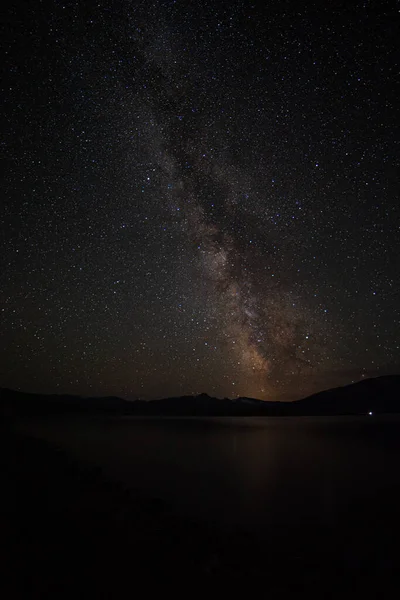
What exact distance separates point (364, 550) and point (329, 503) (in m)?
4.96

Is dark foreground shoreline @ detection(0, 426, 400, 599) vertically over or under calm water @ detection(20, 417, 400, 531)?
over

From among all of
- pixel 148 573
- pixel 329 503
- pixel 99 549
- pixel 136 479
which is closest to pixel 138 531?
pixel 99 549

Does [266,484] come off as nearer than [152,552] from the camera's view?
No

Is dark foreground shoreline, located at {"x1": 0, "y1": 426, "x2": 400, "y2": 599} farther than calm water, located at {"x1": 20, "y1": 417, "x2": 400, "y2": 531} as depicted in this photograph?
No

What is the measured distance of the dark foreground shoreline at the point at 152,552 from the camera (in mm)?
5273

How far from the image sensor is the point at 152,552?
21.8ft

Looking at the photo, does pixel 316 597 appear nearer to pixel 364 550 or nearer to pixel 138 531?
pixel 364 550

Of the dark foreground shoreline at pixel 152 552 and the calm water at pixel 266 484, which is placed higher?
the dark foreground shoreline at pixel 152 552

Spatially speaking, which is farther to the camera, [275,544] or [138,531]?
[275,544]

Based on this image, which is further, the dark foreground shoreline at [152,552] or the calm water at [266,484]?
the calm water at [266,484]

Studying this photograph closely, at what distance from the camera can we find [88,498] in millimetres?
10305

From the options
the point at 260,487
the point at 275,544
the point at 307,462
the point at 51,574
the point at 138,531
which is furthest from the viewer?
the point at 307,462

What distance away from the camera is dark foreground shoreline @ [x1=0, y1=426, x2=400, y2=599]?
5273mm

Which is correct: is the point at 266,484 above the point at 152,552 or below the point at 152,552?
below
